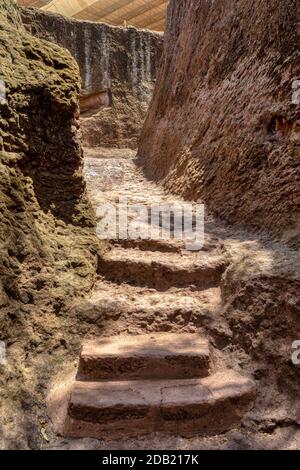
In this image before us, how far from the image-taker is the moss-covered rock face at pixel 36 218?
200 centimetres

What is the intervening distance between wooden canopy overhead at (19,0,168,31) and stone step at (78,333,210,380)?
396 inches

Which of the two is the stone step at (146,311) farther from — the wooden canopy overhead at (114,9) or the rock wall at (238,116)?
the wooden canopy overhead at (114,9)

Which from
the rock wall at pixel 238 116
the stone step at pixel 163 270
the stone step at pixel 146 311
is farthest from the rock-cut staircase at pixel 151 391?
the rock wall at pixel 238 116

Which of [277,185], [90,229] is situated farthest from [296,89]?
[90,229]

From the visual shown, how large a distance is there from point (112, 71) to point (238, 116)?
6.49 m

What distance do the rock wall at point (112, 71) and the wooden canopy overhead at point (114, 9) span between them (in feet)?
4.68

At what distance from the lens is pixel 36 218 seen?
2.52 m

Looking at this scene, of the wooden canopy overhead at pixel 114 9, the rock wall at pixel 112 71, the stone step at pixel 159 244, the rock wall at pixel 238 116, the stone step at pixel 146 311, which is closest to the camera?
the stone step at pixel 146 311

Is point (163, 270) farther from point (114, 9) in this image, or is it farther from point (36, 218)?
point (114, 9)

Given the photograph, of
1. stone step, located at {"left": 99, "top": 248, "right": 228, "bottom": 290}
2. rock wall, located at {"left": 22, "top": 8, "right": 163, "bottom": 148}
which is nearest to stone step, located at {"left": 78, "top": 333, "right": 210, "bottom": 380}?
stone step, located at {"left": 99, "top": 248, "right": 228, "bottom": 290}

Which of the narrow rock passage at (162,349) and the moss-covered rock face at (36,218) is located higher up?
the moss-covered rock face at (36,218)

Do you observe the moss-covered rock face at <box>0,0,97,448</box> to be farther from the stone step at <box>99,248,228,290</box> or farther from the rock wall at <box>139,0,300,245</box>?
the rock wall at <box>139,0,300,245</box>

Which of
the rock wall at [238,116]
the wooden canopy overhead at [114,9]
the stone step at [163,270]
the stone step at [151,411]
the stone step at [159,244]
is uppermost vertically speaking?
the wooden canopy overhead at [114,9]

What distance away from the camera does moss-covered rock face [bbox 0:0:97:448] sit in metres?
2.00
